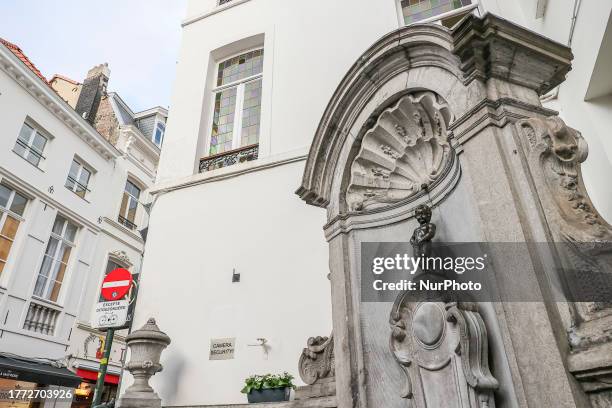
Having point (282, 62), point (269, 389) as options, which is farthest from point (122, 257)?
point (269, 389)

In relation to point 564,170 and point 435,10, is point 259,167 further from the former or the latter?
point 564,170

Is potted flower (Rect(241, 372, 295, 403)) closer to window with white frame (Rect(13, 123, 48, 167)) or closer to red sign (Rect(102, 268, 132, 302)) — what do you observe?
red sign (Rect(102, 268, 132, 302))

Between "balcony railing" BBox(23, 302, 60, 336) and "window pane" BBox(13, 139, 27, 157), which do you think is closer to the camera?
"balcony railing" BBox(23, 302, 60, 336)

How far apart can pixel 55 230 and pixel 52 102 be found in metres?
3.34

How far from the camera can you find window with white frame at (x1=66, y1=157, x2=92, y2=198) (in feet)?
36.4

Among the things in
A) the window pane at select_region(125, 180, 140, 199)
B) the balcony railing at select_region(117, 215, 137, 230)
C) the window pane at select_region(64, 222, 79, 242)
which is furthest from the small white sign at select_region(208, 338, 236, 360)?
the window pane at select_region(125, 180, 140, 199)

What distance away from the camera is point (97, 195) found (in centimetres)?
1187

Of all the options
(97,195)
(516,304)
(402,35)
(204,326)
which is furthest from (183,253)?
(97,195)

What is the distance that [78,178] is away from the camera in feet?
37.3

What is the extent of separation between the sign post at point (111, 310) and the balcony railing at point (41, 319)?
676 centimetres

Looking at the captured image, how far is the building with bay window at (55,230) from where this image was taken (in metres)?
8.79

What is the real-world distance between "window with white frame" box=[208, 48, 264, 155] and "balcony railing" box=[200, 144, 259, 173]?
0.47 feet

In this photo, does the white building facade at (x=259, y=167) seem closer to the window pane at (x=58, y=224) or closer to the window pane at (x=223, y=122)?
the window pane at (x=223, y=122)

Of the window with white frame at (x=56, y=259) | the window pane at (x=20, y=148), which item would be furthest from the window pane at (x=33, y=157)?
the window with white frame at (x=56, y=259)
